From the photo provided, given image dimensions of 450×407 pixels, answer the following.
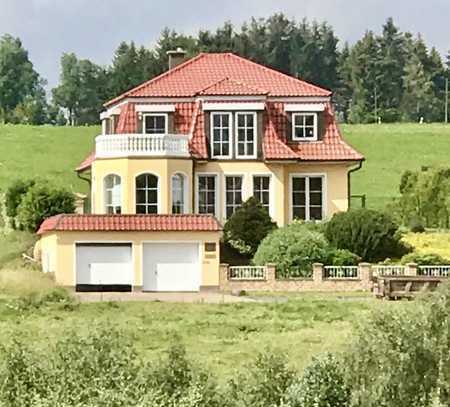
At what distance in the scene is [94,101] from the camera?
129 m

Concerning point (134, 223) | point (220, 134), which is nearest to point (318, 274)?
point (134, 223)

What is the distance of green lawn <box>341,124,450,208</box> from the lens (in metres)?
78.1

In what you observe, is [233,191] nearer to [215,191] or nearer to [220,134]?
[215,191]

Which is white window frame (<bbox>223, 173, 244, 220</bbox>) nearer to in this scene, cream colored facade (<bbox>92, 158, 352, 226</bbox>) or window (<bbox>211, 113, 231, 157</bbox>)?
cream colored facade (<bbox>92, 158, 352, 226</bbox>)

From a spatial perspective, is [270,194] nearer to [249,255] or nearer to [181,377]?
[249,255]

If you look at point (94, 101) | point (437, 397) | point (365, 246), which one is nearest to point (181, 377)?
point (437, 397)

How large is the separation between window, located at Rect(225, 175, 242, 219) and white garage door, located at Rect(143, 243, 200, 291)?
6343 mm

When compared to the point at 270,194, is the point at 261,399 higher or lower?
lower

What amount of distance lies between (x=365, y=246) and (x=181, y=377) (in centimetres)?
2890

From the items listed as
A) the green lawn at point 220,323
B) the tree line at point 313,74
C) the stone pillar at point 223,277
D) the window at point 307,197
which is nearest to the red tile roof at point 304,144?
the window at point 307,197

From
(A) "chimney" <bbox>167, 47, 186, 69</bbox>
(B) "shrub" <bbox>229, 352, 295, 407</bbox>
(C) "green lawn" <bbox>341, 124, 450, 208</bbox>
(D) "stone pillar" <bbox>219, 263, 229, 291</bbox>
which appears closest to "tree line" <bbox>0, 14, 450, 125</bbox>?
(C) "green lawn" <bbox>341, 124, 450, 208</bbox>

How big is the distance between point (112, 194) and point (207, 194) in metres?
3.49

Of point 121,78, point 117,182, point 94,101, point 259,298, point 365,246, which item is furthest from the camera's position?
point 94,101

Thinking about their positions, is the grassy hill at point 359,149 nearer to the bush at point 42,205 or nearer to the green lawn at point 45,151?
the green lawn at point 45,151
